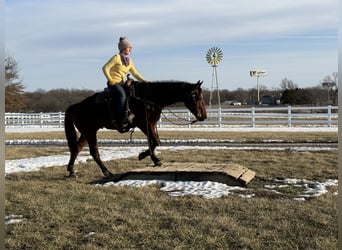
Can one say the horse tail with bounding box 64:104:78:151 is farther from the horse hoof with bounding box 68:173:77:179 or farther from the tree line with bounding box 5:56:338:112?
A: the tree line with bounding box 5:56:338:112

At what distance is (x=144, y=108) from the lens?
9234 millimetres

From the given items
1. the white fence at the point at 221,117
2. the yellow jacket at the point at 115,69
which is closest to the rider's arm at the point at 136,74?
Answer: the yellow jacket at the point at 115,69

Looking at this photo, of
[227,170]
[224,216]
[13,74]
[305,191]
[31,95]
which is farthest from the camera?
[31,95]

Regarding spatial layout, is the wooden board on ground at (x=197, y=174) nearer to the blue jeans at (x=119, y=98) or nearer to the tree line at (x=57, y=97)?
the blue jeans at (x=119, y=98)

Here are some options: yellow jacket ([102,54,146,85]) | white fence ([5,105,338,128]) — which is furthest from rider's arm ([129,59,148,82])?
white fence ([5,105,338,128])

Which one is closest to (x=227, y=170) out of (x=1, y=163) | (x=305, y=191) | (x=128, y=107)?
(x=305, y=191)

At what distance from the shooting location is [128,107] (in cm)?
916

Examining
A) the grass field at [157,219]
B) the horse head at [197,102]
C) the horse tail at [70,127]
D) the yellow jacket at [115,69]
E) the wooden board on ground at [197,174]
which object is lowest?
the grass field at [157,219]

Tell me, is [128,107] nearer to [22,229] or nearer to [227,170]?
[227,170]

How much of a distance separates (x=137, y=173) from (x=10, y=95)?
34.1 metres

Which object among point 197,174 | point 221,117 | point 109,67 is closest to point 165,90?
point 109,67

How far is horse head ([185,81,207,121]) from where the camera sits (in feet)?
28.7

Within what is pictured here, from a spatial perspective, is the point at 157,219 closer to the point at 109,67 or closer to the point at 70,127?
the point at 109,67

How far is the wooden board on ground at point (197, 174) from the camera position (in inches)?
325
